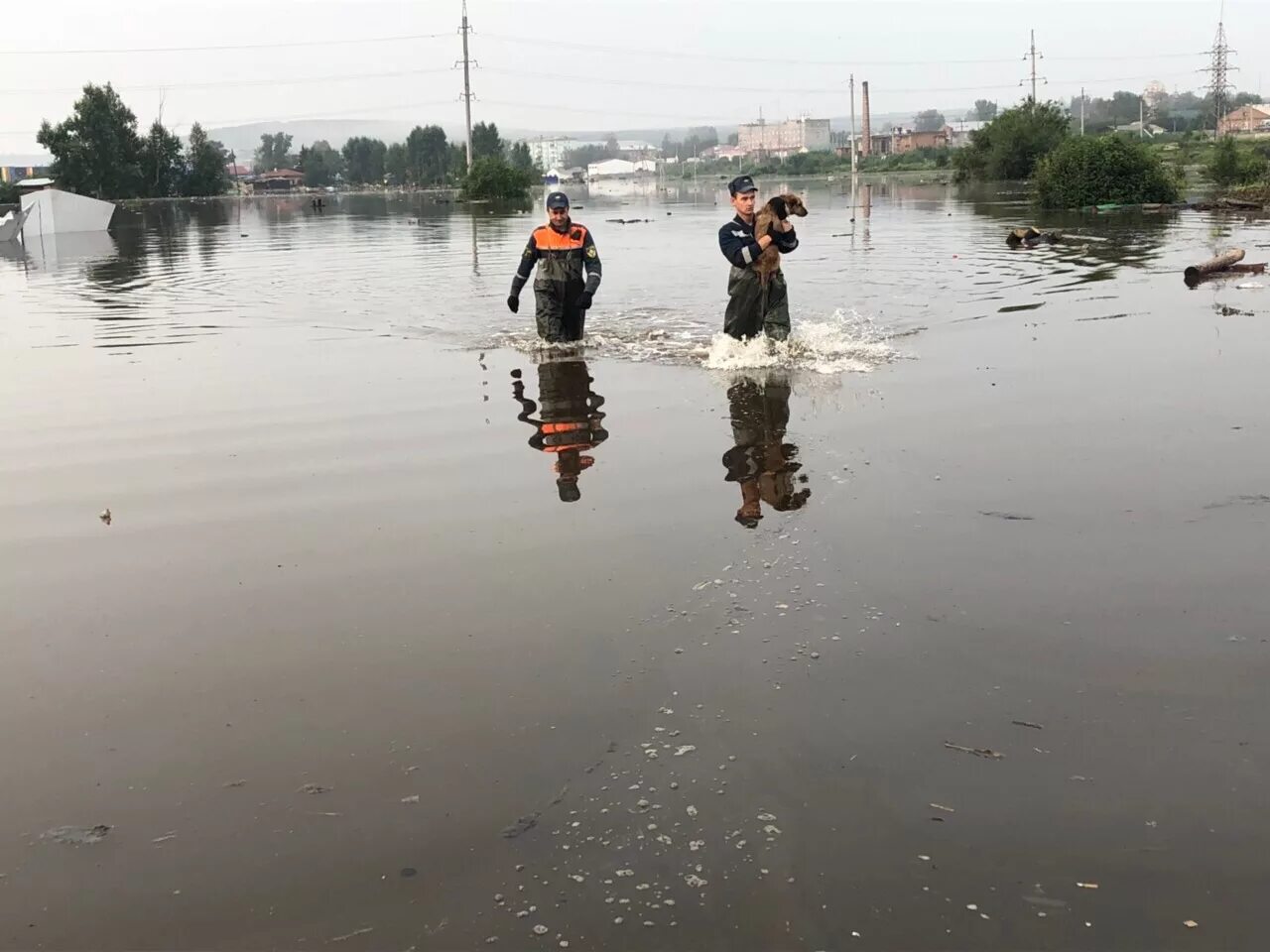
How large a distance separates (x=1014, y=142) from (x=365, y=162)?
403 feet

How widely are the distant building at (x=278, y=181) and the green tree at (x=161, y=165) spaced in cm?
3969

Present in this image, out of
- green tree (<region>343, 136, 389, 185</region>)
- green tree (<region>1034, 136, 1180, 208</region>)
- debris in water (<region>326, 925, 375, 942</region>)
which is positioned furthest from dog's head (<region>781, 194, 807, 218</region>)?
green tree (<region>343, 136, 389, 185</region>)

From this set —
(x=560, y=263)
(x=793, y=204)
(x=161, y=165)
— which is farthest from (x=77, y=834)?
(x=161, y=165)

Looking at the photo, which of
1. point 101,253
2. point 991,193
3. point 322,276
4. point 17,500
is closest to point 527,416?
point 17,500

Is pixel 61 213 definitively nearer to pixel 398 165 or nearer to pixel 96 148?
pixel 96 148

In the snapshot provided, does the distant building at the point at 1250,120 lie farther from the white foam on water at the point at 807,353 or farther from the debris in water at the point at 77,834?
the debris in water at the point at 77,834

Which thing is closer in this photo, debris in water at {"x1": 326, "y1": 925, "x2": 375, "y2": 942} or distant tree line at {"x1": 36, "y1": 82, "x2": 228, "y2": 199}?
debris in water at {"x1": 326, "y1": 925, "x2": 375, "y2": 942}

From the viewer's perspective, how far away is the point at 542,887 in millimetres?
3266

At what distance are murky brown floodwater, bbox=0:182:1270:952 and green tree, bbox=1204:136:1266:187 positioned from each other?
1281 inches

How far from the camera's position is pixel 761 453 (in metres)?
7.84

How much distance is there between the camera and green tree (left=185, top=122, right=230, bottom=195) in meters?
103

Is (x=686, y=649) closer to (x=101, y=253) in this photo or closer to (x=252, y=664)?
(x=252, y=664)

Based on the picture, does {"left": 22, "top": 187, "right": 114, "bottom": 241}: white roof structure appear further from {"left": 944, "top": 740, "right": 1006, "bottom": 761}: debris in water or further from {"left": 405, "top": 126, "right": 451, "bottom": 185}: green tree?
{"left": 405, "top": 126, "right": 451, "bottom": 185}: green tree

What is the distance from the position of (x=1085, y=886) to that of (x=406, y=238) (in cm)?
3359
